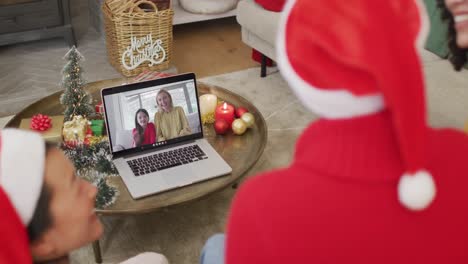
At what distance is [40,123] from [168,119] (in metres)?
0.47

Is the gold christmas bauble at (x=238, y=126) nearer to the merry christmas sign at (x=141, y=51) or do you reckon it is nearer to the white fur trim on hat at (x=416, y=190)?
the merry christmas sign at (x=141, y=51)

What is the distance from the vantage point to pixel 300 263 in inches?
28.4

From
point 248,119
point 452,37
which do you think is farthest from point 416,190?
point 248,119

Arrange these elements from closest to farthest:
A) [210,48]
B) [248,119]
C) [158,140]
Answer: [158,140] < [248,119] < [210,48]

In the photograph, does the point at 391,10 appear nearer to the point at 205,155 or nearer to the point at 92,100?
the point at 205,155

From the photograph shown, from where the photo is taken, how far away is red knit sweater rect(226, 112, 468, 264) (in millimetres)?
696

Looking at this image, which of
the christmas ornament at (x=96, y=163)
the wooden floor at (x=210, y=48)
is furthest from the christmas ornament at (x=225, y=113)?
the wooden floor at (x=210, y=48)

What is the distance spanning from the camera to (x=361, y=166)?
69 centimetres

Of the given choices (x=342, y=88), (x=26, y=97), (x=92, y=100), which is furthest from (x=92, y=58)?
(x=342, y=88)

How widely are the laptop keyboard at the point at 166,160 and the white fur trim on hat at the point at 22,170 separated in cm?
98

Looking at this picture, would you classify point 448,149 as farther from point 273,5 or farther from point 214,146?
point 273,5

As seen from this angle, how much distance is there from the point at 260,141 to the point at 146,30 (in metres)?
1.23

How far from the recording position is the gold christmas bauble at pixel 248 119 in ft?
6.77

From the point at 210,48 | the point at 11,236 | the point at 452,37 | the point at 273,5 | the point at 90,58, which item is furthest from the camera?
the point at 210,48
